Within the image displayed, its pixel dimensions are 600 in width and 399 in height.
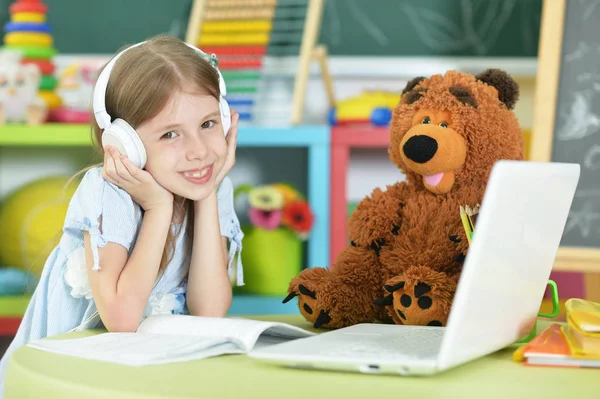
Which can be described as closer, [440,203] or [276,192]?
[440,203]

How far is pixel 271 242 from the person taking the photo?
7.34 ft

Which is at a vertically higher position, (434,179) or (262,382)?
(434,179)

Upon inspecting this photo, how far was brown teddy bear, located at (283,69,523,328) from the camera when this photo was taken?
1.00 meters

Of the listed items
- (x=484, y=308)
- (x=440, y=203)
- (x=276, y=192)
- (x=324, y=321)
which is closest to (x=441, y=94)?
(x=440, y=203)

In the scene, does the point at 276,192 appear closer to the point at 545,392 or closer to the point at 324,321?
the point at 324,321

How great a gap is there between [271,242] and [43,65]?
0.85 m

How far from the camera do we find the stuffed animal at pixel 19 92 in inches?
88.4

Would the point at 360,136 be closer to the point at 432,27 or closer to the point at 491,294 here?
the point at 432,27

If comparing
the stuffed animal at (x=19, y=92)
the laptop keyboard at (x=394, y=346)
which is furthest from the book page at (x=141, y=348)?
the stuffed animal at (x=19, y=92)

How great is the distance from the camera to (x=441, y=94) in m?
1.06

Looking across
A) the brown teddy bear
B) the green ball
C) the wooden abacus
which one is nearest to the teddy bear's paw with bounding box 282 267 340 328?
the brown teddy bear

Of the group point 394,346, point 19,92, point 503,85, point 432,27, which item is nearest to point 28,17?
point 19,92

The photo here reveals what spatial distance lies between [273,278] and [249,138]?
39 cm

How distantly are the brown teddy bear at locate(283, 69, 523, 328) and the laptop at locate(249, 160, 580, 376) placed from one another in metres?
0.19
